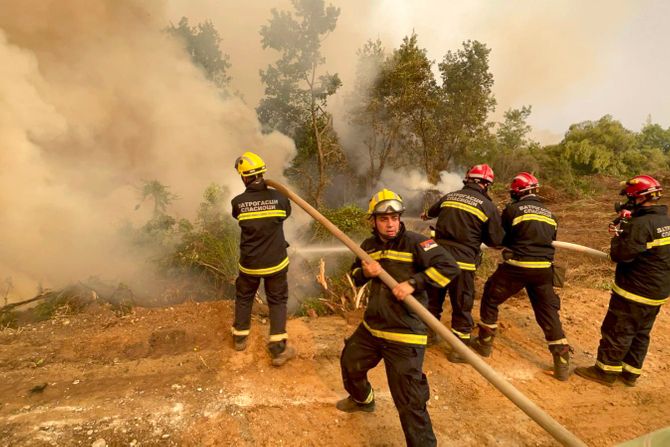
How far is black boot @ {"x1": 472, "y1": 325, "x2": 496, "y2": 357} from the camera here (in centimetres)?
438

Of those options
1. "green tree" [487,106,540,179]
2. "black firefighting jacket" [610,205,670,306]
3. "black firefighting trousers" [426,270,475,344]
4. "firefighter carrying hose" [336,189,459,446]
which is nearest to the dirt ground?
"black firefighting trousers" [426,270,475,344]

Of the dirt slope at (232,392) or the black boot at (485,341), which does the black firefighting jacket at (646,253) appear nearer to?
the dirt slope at (232,392)

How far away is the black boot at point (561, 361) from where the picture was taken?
402 cm

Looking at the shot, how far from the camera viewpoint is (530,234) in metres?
4.04

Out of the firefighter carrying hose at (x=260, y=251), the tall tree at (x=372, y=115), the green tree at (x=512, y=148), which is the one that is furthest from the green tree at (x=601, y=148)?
the firefighter carrying hose at (x=260, y=251)

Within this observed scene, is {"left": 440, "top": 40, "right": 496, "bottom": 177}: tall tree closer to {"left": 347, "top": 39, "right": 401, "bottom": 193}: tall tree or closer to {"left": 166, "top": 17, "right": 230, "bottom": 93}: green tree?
{"left": 347, "top": 39, "right": 401, "bottom": 193}: tall tree

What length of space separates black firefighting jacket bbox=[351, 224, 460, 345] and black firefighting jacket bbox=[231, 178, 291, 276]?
141 cm

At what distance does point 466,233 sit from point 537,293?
1101 millimetres

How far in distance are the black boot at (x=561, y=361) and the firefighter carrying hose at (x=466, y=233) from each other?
94cm

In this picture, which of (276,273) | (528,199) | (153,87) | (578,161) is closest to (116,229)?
(276,273)

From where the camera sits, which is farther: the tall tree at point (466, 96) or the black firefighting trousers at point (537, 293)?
the tall tree at point (466, 96)

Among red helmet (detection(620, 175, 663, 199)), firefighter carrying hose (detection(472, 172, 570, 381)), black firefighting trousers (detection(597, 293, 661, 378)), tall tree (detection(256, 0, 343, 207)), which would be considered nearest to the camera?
red helmet (detection(620, 175, 663, 199))

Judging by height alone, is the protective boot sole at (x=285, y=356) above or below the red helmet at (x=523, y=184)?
below

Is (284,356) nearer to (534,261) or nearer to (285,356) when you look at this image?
(285,356)
